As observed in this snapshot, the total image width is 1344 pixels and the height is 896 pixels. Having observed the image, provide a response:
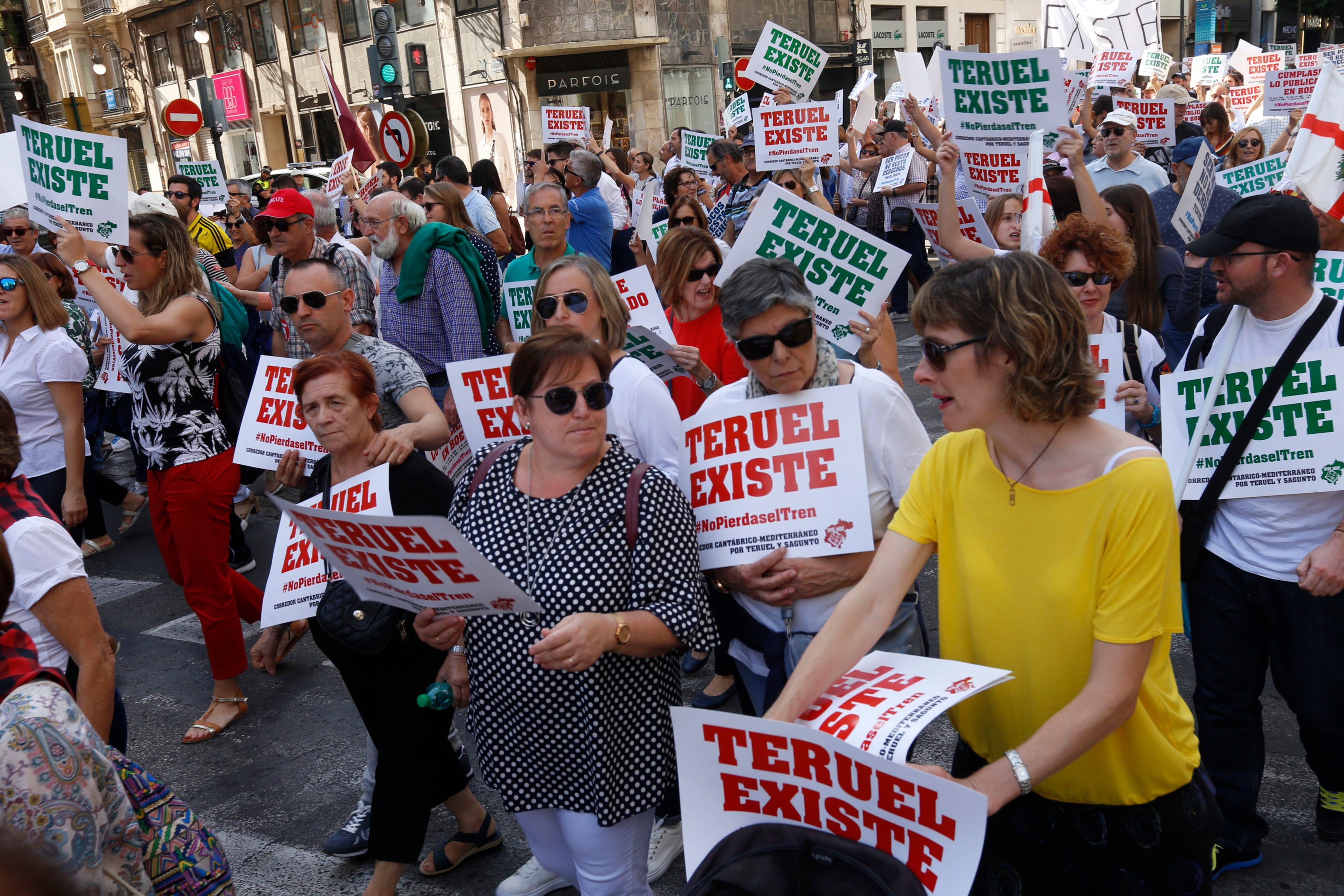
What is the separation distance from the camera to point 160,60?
136ft

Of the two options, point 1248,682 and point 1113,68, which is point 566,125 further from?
point 1248,682

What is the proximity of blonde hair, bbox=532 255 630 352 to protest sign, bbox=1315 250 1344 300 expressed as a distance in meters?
2.44

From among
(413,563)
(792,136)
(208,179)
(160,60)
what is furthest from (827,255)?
(160,60)

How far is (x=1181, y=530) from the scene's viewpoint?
122 inches

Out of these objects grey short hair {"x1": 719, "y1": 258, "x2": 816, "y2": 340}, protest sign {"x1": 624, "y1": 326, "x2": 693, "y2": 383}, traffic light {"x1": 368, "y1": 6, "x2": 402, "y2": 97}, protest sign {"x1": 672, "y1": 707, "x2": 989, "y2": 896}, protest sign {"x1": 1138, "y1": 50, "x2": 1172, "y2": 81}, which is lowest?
protest sign {"x1": 672, "y1": 707, "x2": 989, "y2": 896}

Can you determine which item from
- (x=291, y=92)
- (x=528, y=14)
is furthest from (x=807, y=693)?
(x=291, y=92)

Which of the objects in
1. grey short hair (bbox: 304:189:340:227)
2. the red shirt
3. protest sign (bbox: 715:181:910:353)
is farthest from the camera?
grey short hair (bbox: 304:189:340:227)

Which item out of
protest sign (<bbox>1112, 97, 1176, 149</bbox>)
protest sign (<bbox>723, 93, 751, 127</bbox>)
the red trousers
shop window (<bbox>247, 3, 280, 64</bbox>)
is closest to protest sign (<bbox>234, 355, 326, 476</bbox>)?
the red trousers

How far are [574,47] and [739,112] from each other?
50.9ft

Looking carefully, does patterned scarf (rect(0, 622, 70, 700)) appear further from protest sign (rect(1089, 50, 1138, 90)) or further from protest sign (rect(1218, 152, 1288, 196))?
protest sign (rect(1089, 50, 1138, 90))

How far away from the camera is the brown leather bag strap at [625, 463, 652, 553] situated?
2.60 m

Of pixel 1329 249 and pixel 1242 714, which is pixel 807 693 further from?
pixel 1329 249

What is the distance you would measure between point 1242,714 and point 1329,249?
1806 mm

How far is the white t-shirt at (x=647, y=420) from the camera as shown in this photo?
132 inches
